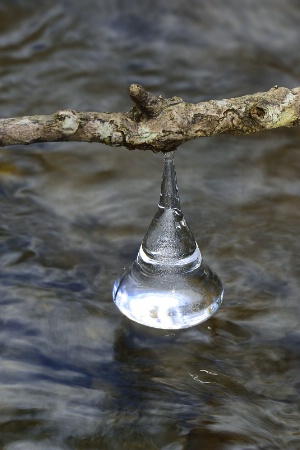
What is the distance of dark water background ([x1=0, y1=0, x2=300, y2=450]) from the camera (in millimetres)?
1813

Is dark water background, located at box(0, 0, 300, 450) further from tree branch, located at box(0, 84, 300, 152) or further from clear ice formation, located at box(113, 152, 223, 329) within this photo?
tree branch, located at box(0, 84, 300, 152)

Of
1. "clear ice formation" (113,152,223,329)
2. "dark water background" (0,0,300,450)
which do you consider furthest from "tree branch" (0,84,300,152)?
"dark water background" (0,0,300,450)

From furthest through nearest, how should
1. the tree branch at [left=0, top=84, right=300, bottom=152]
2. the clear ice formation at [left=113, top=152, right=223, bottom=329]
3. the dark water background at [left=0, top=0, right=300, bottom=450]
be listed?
1. the clear ice formation at [left=113, top=152, right=223, bottom=329]
2. the dark water background at [left=0, top=0, right=300, bottom=450]
3. the tree branch at [left=0, top=84, right=300, bottom=152]

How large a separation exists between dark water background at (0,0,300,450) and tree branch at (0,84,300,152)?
0.60m

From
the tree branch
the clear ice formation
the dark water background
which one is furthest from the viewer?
the clear ice formation

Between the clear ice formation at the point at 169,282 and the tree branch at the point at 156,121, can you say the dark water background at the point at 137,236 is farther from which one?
the tree branch at the point at 156,121

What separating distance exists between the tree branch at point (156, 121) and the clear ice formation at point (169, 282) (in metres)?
0.32

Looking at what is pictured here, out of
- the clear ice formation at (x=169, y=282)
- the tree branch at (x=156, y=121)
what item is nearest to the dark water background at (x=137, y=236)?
the clear ice formation at (x=169, y=282)

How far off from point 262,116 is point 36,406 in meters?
0.79

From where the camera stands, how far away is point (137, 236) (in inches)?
101

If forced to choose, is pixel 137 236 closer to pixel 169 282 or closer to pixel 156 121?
pixel 169 282

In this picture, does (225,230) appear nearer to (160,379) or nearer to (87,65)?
(160,379)

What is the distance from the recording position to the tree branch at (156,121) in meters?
1.54

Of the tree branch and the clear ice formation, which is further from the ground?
the tree branch
